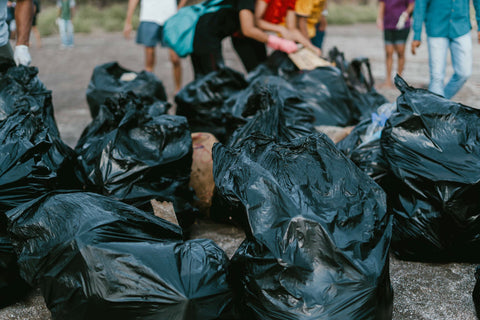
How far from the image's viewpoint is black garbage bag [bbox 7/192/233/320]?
142 cm

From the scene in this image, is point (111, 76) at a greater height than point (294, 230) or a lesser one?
lesser

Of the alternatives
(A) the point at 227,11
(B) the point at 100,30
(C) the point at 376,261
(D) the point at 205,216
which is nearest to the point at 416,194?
(C) the point at 376,261

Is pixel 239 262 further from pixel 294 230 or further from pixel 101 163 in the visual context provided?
pixel 101 163

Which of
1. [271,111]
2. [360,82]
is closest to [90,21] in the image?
[360,82]

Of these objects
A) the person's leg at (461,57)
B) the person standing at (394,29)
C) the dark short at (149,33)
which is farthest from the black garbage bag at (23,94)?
the person standing at (394,29)

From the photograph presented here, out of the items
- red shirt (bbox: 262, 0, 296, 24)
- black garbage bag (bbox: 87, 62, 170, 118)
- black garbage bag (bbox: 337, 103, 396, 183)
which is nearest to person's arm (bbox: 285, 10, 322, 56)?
red shirt (bbox: 262, 0, 296, 24)

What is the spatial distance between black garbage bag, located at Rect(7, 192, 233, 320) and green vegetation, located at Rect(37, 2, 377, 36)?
A: 41.8ft

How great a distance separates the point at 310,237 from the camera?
1506mm

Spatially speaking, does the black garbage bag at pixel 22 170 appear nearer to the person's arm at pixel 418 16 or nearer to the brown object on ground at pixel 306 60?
the brown object on ground at pixel 306 60

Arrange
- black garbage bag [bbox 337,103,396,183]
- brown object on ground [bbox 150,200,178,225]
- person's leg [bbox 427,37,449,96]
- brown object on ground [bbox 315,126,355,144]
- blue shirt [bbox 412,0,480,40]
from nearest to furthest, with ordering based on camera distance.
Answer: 1. brown object on ground [bbox 150,200,178,225]
2. black garbage bag [bbox 337,103,396,183]
3. brown object on ground [bbox 315,126,355,144]
4. blue shirt [bbox 412,0,480,40]
5. person's leg [bbox 427,37,449,96]

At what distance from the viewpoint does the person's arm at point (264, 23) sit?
3.91 metres

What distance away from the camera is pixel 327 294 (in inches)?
56.6

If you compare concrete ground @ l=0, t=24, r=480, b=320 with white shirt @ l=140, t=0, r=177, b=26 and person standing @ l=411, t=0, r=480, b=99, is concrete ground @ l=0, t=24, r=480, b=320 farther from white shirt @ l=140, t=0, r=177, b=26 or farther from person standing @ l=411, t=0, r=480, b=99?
person standing @ l=411, t=0, r=480, b=99

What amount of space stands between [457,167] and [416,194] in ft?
0.65
